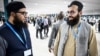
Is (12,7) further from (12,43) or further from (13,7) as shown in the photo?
(12,43)

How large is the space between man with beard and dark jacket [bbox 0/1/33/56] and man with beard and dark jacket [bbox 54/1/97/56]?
38.5 inches

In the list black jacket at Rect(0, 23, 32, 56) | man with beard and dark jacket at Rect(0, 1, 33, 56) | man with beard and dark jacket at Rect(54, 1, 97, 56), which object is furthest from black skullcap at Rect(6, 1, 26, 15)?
man with beard and dark jacket at Rect(54, 1, 97, 56)

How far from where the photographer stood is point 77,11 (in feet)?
12.1

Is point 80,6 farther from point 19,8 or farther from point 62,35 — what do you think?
point 19,8

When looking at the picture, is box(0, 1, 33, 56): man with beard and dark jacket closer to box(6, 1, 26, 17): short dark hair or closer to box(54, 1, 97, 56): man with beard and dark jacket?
box(6, 1, 26, 17): short dark hair

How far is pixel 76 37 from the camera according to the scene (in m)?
3.58

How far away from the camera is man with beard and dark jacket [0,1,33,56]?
2.56 metres

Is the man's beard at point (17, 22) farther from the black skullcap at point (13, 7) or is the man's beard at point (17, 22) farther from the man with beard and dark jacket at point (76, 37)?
the man with beard and dark jacket at point (76, 37)

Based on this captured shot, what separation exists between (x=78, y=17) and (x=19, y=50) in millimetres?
1385

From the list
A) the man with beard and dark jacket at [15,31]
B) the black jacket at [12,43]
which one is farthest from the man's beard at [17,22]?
the black jacket at [12,43]

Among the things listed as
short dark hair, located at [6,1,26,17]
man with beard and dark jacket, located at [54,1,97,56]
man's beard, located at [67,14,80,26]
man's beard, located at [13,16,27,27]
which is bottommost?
man with beard and dark jacket, located at [54,1,97,56]

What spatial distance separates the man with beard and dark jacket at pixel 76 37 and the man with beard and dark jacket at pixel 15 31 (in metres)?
0.98

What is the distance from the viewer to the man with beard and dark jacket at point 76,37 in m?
3.56

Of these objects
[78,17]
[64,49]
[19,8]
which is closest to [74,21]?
[78,17]
